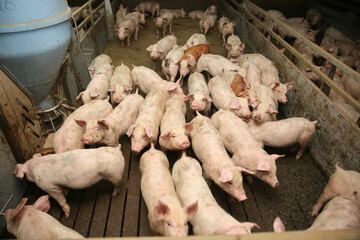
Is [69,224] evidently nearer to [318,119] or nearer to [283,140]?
[283,140]

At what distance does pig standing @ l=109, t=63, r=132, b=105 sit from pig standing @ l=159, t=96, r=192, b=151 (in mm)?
936

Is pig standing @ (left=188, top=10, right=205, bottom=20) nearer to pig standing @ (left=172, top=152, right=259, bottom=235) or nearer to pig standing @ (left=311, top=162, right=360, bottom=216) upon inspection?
pig standing @ (left=172, top=152, right=259, bottom=235)

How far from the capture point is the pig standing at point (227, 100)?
13.8ft

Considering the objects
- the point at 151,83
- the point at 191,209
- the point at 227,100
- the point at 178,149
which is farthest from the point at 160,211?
the point at 151,83

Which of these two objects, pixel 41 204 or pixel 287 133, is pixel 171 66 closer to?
pixel 287 133

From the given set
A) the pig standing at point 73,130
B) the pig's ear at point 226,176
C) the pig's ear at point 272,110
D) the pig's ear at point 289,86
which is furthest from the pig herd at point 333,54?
the pig standing at point 73,130

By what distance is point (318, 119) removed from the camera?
13.1ft

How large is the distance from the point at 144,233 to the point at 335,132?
116 inches

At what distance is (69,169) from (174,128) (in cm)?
145

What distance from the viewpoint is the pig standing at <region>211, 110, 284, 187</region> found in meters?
3.15

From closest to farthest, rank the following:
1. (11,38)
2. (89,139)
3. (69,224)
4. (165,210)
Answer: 1. (165,210)
2. (11,38)
3. (69,224)
4. (89,139)

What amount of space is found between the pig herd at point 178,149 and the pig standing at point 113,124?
15mm

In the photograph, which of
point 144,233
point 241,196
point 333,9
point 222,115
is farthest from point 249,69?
point 333,9

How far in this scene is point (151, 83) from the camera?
5.29 m
